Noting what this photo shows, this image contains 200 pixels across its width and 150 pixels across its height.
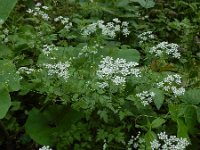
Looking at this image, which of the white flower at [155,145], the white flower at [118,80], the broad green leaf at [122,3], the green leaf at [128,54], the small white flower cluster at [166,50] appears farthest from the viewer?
the broad green leaf at [122,3]

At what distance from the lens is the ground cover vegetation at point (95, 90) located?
7.66 ft

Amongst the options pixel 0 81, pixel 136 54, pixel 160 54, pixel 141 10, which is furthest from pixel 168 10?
pixel 0 81

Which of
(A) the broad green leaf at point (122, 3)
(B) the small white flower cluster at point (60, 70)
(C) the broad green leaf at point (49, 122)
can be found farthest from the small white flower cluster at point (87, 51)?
(A) the broad green leaf at point (122, 3)

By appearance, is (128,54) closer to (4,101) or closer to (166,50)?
(166,50)

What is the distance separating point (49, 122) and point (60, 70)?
1.58 feet

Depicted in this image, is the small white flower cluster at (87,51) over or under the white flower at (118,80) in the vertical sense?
under

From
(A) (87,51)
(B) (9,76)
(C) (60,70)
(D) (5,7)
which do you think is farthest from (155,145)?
(D) (5,7)

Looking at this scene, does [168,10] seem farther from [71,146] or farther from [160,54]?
[71,146]

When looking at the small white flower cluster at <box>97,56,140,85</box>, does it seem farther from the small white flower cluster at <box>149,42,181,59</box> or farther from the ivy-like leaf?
the ivy-like leaf

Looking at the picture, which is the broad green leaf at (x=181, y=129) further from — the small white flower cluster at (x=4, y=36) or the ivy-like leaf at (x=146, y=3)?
the ivy-like leaf at (x=146, y=3)

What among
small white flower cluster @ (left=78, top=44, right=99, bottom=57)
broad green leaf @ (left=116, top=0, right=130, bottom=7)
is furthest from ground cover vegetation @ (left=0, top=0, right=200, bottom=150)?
broad green leaf @ (left=116, top=0, right=130, bottom=7)

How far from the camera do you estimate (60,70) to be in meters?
2.45

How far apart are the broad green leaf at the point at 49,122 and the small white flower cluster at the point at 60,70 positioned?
0.33 meters

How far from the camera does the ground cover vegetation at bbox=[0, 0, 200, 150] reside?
92.0 inches
